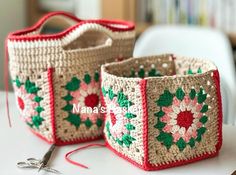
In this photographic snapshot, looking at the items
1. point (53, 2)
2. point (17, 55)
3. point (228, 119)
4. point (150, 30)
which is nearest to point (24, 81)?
point (17, 55)

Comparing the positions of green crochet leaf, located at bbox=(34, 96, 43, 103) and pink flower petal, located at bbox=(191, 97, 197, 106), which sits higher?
pink flower petal, located at bbox=(191, 97, 197, 106)

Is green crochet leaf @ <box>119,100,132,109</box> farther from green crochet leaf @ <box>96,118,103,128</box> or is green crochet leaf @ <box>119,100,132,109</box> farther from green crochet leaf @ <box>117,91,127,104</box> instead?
green crochet leaf @ <box>96,118,103,128</box>

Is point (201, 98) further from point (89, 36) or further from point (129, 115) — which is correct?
point (89, 36)

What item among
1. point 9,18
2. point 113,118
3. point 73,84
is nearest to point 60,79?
point 73,84

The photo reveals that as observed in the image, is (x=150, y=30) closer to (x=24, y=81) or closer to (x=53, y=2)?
(x=53, y=2)

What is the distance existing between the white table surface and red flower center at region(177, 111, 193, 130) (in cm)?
8

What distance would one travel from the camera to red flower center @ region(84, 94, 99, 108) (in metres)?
1.02

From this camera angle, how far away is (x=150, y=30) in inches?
75.4

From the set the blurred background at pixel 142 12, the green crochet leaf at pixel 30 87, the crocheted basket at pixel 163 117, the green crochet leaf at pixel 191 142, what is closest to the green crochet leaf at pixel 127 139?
the crocheted basket at pixel 163 117

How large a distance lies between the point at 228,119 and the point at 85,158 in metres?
0.65

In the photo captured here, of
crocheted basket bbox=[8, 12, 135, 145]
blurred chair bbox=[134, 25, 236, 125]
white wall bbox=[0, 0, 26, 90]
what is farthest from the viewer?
white wall bbox=[0, 0, 26, 90]

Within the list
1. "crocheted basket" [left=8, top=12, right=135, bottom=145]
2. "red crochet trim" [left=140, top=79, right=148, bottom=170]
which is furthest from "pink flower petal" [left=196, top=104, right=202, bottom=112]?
"crocheted basket" [left=8, top=12, right=135, bottom=145]

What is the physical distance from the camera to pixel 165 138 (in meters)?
0.91

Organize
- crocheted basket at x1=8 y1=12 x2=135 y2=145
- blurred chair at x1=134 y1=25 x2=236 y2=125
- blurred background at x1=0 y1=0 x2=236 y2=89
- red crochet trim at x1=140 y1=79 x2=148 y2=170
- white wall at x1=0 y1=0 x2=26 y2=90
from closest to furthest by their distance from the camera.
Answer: red crochet trim at x1=140 y1=79 x2=148 y2=170 → crocheted basket at x1=8 y1=12 x2=135 y2=145 → blurred chair at x1=134 y1=25 x2=236 y2=125 → blurred background at x1=0 y1=0 x2=236 y2=89 → white wall at x1=0 y1=0 x2=26 y2=90
